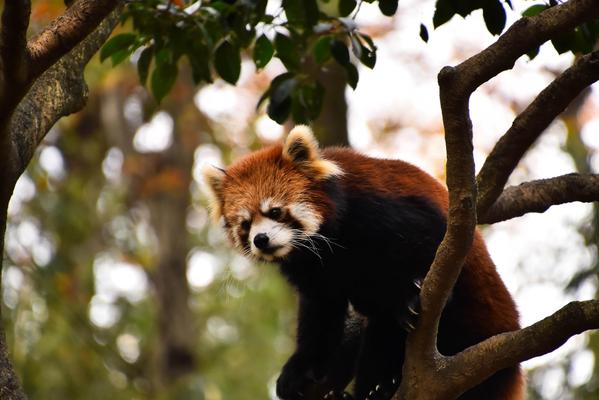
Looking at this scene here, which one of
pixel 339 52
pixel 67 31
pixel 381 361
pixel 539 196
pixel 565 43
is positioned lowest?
pixel 381 361

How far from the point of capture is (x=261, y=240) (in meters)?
4.52

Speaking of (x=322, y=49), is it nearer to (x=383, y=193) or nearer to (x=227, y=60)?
(x=227, y=60)

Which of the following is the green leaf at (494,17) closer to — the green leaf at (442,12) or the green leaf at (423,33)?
the green leaf at (442,12)

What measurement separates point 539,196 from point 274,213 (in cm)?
139

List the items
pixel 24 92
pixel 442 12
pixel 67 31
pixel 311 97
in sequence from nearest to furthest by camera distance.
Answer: pixel 24 92, pixel 67 31, pixel 442 12, pixel 311 97

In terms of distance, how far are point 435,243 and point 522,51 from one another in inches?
51.6

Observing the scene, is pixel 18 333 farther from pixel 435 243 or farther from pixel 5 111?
pixel 5 111

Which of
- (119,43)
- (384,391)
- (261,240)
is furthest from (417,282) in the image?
(119,43)

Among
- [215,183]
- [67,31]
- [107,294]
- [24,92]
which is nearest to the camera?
[24,92]

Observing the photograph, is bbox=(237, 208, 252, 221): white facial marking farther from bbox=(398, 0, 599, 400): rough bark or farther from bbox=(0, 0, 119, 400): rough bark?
bbox=(398, 0, 599, 400): rough bark

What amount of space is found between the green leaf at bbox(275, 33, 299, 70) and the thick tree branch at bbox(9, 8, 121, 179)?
0.83 metres

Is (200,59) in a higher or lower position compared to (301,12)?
lower

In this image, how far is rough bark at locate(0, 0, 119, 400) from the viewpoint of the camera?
2.80 meters

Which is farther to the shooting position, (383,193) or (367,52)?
(383,193)
